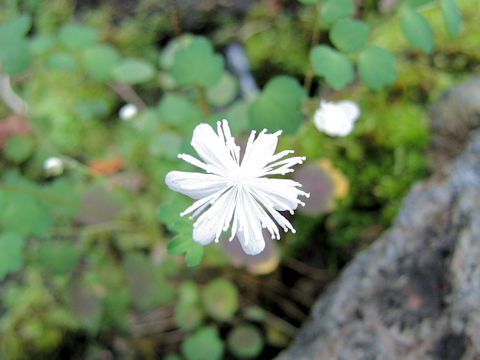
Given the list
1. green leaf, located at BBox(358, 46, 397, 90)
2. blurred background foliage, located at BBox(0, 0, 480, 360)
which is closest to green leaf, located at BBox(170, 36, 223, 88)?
blurred background foliage, located at BBox(0, 0, 480, 360)

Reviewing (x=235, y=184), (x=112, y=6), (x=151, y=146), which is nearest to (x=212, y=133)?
(x=235, y=184)

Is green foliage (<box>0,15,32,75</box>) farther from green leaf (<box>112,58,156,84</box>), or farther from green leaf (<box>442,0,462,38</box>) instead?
green leaf (<box>442,0,462,38</box>)

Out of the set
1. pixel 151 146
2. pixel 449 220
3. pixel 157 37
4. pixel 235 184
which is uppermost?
pixel 157 37

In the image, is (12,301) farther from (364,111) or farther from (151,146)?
(364,111)

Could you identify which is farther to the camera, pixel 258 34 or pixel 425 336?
pixel 258 34

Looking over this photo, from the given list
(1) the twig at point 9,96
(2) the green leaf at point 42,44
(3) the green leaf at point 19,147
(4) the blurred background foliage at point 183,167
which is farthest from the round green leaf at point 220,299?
(1) the twig at point 9,96

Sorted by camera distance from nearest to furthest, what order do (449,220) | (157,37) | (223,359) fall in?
(449,220), (223,359), (157,37)
